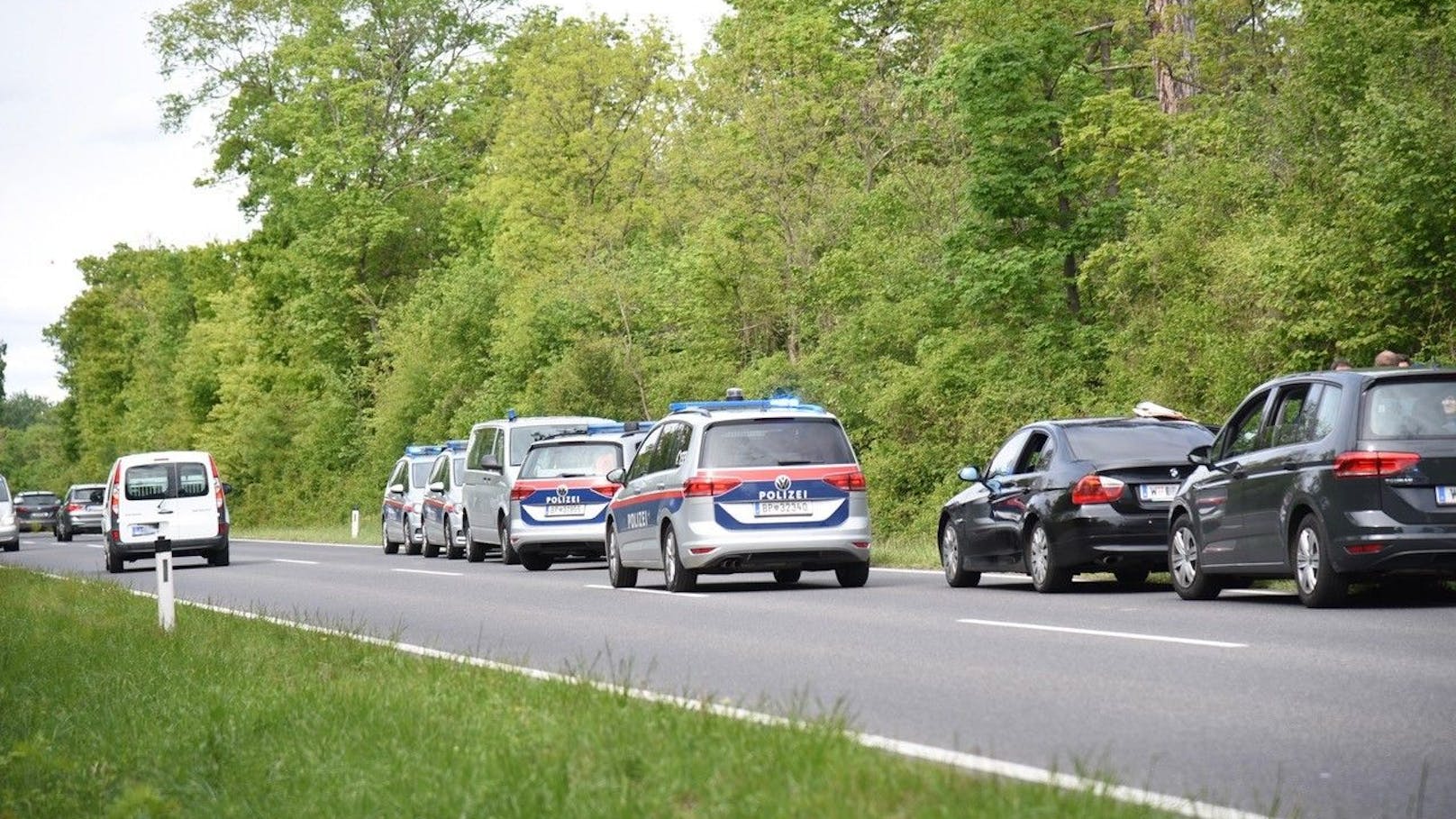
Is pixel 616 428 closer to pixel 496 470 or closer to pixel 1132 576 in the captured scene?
A: pixel 496 470

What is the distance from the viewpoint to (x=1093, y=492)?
733 inches

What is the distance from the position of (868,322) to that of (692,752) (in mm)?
32959

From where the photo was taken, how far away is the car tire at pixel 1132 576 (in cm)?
2027

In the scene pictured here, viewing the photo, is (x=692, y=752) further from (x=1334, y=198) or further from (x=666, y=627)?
(x=1334, y=198)

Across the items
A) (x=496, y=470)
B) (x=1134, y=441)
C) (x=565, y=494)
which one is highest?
(x=496, y=470)

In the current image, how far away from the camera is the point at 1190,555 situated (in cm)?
1767

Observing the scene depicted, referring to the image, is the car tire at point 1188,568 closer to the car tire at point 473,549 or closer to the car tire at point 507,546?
the car tire at point 507,546

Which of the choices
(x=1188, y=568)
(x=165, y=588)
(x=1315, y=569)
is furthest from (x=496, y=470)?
(x=1315, y=569)

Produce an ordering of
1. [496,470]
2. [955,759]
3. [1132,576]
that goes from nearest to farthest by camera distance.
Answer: [955,759] < [1132,576] < [496,470]

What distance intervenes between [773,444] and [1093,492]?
390 cm

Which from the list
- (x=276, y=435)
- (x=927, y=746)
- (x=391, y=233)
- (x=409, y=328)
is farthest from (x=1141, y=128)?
(x=276, y=435)

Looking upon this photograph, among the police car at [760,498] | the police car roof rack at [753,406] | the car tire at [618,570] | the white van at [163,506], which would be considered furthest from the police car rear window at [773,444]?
the white van at [163,506]

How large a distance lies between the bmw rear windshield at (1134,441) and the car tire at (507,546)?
1227 cm

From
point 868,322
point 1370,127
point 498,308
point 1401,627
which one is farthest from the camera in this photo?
point 498,308
